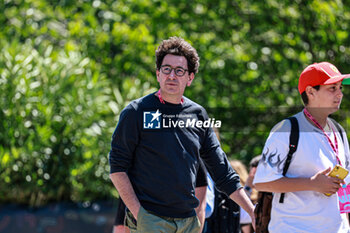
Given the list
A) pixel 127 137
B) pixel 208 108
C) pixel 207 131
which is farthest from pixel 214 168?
pixel 208 108

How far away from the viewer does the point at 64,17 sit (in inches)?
333

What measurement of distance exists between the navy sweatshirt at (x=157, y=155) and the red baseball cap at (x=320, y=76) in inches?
31.1

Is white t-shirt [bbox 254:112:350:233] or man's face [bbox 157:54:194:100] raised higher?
man's face [bbox 157:54:194:100]

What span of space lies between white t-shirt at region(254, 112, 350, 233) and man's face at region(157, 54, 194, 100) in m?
0.61

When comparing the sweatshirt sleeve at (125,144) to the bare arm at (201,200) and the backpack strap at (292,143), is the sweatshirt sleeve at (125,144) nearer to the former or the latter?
the bare arm at (201,200)

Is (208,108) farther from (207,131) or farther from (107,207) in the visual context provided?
(207,131)

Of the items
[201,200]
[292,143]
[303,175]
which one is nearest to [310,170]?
[303,175]

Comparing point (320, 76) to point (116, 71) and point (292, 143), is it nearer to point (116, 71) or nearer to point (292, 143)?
point (292, 143)

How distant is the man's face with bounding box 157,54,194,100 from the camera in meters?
3.12

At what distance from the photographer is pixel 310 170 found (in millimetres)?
3209

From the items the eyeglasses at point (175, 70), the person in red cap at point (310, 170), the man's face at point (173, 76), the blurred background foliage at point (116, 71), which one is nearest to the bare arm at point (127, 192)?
the man's face at point (173, 76)

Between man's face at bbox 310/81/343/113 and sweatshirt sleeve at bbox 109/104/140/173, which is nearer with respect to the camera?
sweatshirt sleeve at bbox 109/104/140/173

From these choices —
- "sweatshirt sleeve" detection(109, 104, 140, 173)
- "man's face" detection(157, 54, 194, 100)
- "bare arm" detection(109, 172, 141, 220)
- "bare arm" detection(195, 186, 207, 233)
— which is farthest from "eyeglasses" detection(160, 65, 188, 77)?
"bare arm" detection(195, 186, 207, 233)

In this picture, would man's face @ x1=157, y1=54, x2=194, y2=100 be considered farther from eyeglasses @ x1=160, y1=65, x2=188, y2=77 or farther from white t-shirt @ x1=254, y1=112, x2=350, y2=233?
white t-shirt @ x1=254, y1=112, x2=350, y2=233
